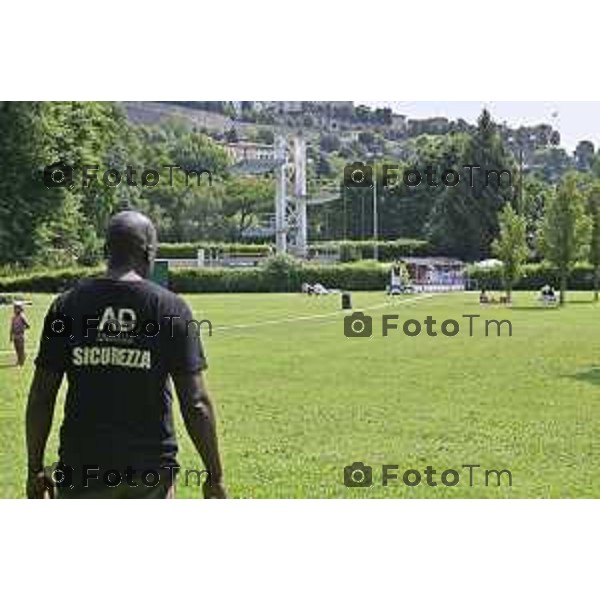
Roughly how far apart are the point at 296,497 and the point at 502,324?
1.64 meters

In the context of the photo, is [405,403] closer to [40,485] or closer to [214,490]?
[214,490]

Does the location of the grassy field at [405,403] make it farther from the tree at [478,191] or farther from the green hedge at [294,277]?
the tree at [478,191]

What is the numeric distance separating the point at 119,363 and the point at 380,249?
2.67 m

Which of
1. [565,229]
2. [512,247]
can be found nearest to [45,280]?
[512,247]

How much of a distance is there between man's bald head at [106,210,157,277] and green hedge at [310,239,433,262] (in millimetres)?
1870

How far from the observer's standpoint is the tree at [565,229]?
6973mm

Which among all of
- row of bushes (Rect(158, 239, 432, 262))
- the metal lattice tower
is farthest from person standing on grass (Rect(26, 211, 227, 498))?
the metal lattice tower

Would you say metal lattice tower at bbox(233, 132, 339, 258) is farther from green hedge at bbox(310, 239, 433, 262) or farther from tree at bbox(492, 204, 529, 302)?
tree at bbox(492, 204, 529, 302)

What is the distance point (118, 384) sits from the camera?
4.95 m

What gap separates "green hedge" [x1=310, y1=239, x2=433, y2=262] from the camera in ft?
23.3

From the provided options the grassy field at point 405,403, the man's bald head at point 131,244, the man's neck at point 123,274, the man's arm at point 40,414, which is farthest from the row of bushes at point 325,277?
the man's arm at point 40,414

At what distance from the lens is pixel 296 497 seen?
6.14 metres
